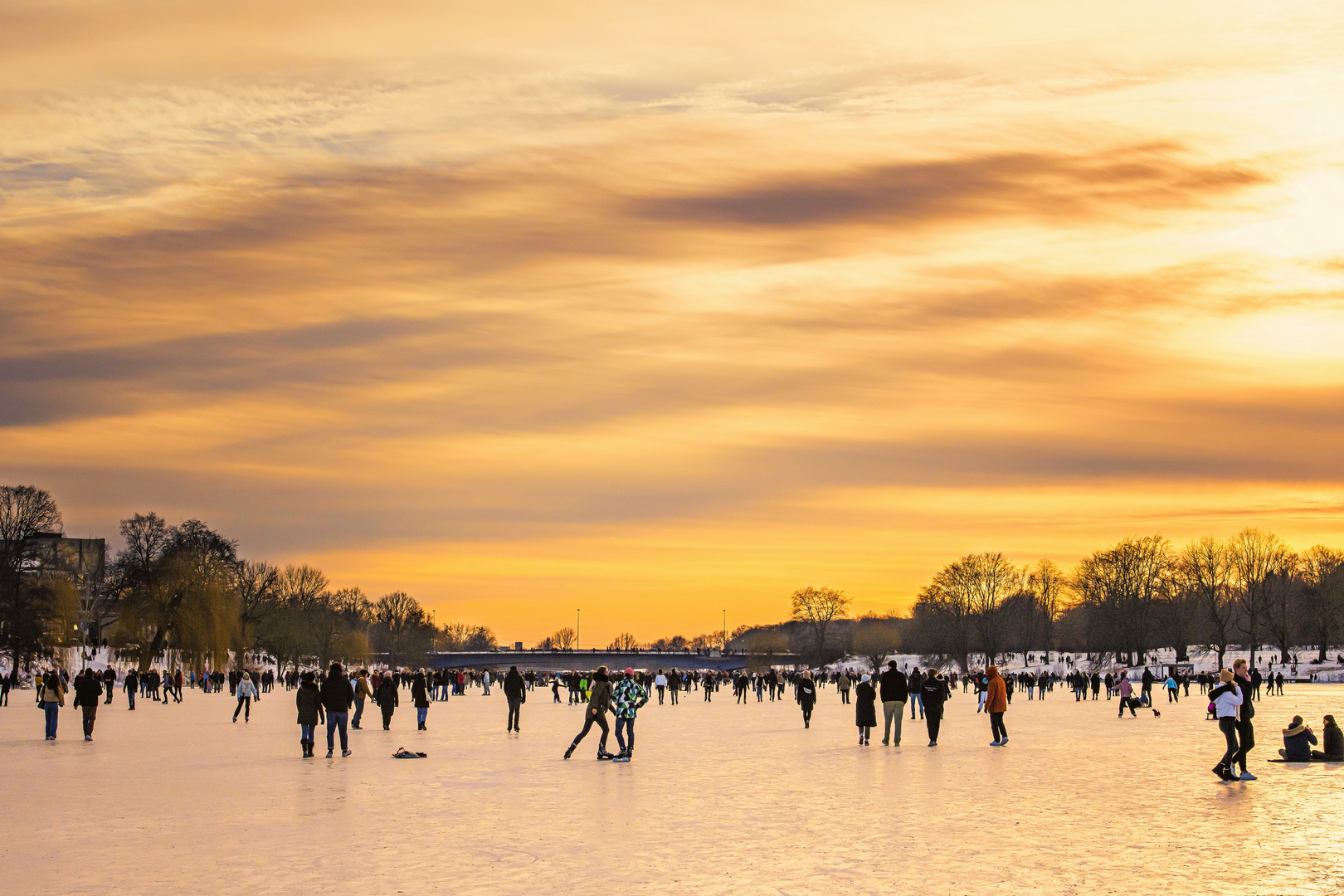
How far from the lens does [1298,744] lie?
22.6 m

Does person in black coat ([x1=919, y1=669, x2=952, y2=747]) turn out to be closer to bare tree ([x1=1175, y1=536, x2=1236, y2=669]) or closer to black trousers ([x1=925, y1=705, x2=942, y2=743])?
black trousers ([x1=925, y1=705, x2=942, y2=743])

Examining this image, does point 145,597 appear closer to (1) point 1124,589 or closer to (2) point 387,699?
(2) point 387,699

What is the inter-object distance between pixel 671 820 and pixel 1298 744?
1292cm

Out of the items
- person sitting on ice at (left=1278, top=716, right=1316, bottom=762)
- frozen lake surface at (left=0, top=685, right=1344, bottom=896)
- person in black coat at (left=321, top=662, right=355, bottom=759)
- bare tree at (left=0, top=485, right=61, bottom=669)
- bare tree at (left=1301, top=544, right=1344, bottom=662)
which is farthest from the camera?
bare tree at (left=1301, top=544, right=1344, bottom=662)

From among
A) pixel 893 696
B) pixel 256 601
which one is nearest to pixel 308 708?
pixel 893 696

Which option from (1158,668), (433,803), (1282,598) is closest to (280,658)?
(1158,668)

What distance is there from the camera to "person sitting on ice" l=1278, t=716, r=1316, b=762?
22453mm

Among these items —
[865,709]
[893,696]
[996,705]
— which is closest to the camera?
[893,696]

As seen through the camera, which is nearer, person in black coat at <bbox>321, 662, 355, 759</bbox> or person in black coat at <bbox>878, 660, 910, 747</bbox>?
person in black coat at <bbox>321, 662, 355, 759</bbox>

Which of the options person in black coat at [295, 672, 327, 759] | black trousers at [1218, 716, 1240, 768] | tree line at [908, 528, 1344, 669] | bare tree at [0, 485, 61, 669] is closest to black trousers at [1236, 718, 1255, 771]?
black trousers at [1218, 716, 1240, 768]

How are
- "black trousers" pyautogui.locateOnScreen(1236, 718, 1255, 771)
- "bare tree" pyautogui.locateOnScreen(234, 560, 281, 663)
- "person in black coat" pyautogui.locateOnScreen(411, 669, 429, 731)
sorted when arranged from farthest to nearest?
1. "bare tree" pyautogui.locateOnScreen(234, 560, 281, 663)
2. "person in black coat" pyautogui.locateOnScreen(411, 669, 429, 731)
3. "black trousers" pyautogui.locateOnScreen(1236, 718, 1255, 771)

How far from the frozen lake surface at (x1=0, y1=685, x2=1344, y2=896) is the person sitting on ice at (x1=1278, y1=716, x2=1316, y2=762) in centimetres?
109

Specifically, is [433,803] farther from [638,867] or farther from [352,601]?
[352,601]

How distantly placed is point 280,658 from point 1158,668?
3157 inches
